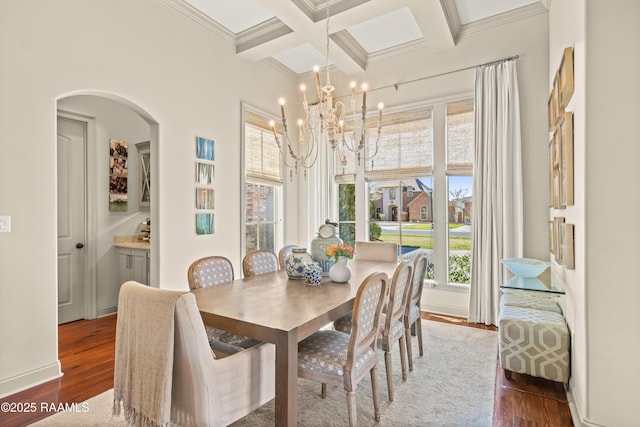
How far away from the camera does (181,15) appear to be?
338 centimetres

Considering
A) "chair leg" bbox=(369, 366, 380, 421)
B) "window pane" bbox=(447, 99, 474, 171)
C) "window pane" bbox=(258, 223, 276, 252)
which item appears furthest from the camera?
"window pane" bbox=(258, 223, 276, 252)

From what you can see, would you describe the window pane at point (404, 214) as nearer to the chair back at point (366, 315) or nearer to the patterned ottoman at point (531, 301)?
the patterned ottoman at point (531, 301)

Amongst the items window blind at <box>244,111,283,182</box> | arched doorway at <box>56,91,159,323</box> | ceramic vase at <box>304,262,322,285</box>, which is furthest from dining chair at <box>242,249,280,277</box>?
arched doorway at <box>56,91,159,323</box>

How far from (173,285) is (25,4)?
2450mm

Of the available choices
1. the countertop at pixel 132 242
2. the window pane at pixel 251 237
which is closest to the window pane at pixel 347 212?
the window pane at pixel 251 237

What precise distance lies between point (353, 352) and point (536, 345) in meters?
1.42

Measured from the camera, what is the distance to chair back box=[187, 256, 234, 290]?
7.63 feet

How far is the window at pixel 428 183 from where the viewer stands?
13.2ft

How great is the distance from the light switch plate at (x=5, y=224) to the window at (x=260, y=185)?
87.7 inches

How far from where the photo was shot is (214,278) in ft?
8.16

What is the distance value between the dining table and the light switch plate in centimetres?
133

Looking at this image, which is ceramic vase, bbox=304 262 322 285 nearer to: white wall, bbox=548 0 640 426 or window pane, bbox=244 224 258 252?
white wall, bbox=548 0 640 426

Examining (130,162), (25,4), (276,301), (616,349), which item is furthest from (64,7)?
(616,349)

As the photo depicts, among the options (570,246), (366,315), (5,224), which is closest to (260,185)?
(5,224)
